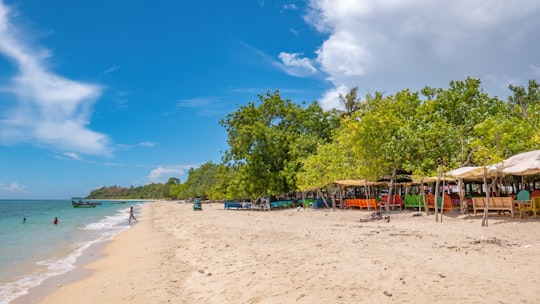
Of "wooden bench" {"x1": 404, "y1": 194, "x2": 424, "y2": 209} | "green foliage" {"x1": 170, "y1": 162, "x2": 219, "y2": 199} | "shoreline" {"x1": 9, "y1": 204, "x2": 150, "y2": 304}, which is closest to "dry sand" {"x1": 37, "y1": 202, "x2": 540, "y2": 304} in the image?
"shoreline" {"x1": 9, "y1": 204, "x2": 150, "y2": 304}

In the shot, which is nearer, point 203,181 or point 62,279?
point 62,279

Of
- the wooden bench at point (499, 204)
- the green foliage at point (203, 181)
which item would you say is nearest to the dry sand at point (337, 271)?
the wooden bench at point (499, 204)

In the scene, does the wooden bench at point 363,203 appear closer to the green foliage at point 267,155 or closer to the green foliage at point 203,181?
the green foliage at point 267,155

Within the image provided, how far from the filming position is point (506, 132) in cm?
1437

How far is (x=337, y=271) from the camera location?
21.0 ft

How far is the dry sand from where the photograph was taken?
5.12m

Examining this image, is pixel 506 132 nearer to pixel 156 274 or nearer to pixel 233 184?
pixel 156 274

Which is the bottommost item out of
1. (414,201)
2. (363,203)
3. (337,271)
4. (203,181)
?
(337,271)

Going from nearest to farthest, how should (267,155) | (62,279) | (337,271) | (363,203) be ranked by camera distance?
(337,271) → (62,279) → (363,203) → (267,155)

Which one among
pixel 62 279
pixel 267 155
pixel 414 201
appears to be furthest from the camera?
pixel 267 155

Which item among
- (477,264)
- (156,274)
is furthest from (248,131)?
(477,264)

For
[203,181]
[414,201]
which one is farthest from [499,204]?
[203,181]

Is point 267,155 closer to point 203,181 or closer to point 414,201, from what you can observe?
point 414,201

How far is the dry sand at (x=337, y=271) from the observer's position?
202 inches
